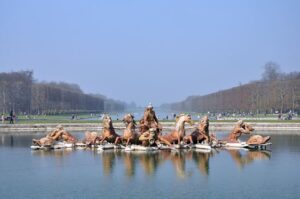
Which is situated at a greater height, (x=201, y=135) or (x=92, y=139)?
(x=201, y=135)

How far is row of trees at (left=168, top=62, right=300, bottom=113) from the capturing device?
268ft

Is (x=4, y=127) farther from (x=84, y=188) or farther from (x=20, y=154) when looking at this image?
(x=84, y=188)

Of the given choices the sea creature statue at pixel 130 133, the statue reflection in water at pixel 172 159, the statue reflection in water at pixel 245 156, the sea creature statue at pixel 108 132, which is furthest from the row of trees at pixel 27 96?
the statue reflection in water at pixel 245 156

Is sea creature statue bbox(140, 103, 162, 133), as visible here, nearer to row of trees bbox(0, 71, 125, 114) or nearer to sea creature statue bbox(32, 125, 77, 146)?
sea creature statue bbox(32, 125, 77, 146)

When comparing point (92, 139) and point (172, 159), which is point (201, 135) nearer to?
point (172, 159)

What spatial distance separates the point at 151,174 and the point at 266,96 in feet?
226

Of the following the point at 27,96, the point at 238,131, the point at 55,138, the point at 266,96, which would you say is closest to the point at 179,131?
the point at 238,131

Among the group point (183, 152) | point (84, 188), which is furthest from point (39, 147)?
point (84, 188)

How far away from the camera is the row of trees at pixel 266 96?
81750 millimetres

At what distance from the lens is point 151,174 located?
21.5m

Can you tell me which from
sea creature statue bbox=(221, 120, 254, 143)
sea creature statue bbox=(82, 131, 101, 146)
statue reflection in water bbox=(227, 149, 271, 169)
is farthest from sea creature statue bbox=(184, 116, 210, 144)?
sea creature statue bbox=(82, 131, 101, 146)

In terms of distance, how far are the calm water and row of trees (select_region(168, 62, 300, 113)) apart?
51.2 m

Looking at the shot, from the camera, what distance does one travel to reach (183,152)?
2922 cm

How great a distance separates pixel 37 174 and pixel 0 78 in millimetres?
75770
